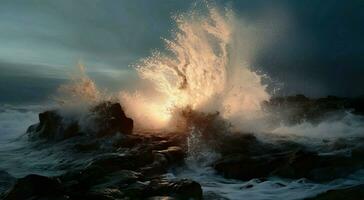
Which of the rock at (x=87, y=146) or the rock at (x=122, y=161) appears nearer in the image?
the rock at (x=122, y=161)

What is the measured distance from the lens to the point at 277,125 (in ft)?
71.6

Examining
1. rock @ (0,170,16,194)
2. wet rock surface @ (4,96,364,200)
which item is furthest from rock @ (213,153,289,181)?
rock @ (0,170,16,194)

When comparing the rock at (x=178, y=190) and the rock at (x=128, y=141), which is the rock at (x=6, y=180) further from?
the rock at (x=128, y=141)

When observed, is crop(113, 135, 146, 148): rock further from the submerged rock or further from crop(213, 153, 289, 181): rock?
the submerged rock

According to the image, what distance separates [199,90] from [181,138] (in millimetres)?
5560

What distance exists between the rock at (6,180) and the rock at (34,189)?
7.53 feet

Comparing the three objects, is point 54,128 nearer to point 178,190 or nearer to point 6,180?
point 6,180

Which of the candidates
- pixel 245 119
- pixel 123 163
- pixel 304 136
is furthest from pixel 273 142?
pixel 123 163

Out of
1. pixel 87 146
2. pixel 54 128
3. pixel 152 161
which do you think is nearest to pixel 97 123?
pixel 54 128

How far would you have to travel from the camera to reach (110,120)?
696 inches

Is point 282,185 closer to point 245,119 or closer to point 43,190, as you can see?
point 43,190

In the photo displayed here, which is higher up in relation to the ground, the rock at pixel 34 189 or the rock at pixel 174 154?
the rock at pixel 174 154

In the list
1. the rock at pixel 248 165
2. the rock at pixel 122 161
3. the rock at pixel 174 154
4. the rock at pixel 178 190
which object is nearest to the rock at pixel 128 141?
the rock at pixel 174 154

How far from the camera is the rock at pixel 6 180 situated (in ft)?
35.3
